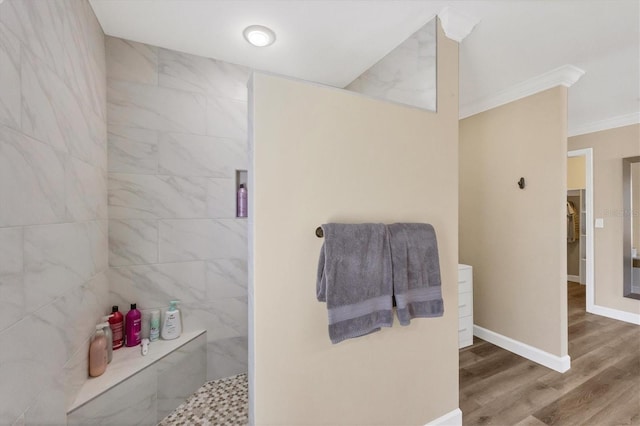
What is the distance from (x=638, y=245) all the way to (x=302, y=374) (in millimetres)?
4225

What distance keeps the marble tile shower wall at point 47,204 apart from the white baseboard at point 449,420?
1.83 metres

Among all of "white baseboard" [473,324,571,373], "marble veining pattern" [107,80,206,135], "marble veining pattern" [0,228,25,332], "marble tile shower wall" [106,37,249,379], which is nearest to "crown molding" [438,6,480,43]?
"marble tile shower wall" [106,37,249,379]

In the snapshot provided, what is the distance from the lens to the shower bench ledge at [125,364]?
1373mm

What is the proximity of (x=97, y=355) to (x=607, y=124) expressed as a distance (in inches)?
208

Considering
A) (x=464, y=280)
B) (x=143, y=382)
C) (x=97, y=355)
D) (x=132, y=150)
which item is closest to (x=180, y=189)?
(x=132, y=150)

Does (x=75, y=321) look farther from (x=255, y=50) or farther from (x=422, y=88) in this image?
(x=422, y=88)

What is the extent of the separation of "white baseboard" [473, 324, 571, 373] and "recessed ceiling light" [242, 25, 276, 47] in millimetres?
3184

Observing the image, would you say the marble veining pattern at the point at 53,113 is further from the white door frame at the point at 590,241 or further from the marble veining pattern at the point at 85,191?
Answer: the white door frame at the point at 590,241

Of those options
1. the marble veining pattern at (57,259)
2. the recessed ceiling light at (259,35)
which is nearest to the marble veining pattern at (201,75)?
the recessed ceiling light at (259,35)

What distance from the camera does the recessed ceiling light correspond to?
1.70 m

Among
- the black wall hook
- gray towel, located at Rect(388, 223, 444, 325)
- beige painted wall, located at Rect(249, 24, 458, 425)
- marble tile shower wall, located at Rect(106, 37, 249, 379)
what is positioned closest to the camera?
beige painted wall, located at Rect(249, 24, 458, 425)

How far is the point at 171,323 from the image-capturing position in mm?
1888

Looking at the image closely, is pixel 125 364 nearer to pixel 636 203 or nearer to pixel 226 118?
pixel 226 118

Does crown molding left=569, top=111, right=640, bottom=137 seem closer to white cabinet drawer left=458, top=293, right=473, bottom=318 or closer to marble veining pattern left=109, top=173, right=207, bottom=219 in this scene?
white cabinet drawer left=458, top=293, right=473, bottom=318
